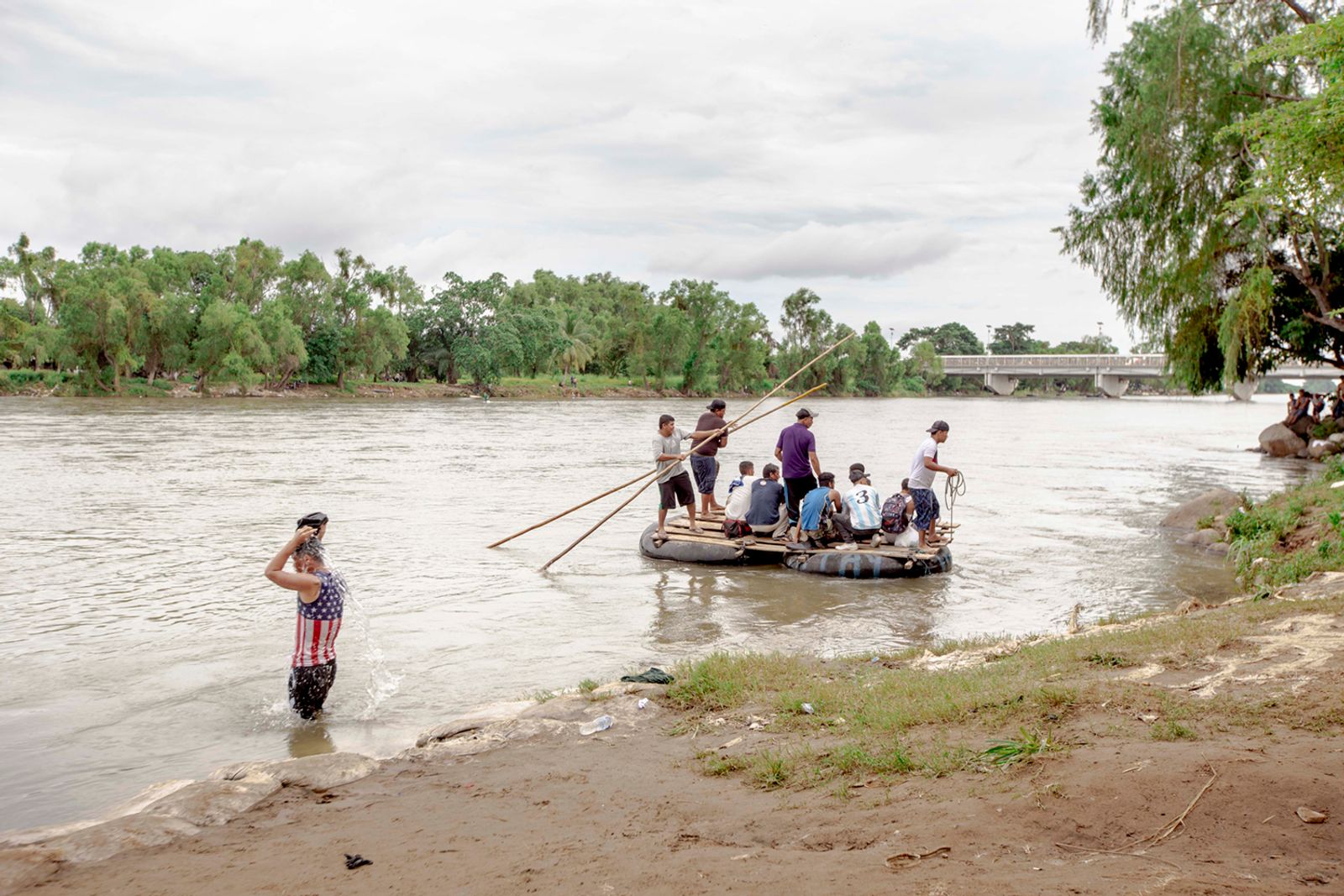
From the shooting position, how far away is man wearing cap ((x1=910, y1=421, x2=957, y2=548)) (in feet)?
43.7

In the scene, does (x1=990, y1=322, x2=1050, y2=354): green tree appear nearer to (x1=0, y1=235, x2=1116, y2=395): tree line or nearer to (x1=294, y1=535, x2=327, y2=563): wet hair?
(x1=0, y1=235, x2=1116, y2=395): tree line

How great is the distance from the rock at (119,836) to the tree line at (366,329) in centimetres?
6780

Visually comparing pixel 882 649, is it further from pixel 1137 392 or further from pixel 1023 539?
pixel 1137 392

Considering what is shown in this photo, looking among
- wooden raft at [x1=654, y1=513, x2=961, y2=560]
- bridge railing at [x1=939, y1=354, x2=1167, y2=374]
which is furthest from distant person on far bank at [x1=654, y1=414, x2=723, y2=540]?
bridge railing at [x1=939, y1=354, x2=1167, y2=374]

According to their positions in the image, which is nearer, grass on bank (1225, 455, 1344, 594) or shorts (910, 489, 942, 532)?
grass on bank (1225, 455, 1344, 594)

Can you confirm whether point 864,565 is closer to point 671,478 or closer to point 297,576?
point 671,478

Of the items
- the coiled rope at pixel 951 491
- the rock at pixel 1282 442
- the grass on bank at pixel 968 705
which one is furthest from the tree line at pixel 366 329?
the grass on bank at pixel 968 705

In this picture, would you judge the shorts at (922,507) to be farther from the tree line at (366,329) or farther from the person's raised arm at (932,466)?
the tree line at (366,329)

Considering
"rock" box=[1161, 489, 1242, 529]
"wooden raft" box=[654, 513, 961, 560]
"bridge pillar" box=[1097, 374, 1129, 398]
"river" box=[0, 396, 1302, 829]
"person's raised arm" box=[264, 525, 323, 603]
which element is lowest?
"river" box=[0, 396, 1302, 829]

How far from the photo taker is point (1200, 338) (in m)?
28.8

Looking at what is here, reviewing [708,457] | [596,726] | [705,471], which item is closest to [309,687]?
[596,726]

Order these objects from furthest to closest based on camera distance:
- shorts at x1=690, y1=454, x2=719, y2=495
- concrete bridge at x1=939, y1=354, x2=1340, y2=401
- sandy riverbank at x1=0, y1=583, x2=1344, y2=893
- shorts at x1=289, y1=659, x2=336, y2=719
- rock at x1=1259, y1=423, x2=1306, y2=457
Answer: concrete bridge at x1=939, y1=354, x2=1340, y2=401 < rock at x1=1259, y1=423, x2=1306, y2=457 < shorts at x1=690, y1=454, x2=719, y2=495 < shorts at x1=289, y1=659, x2=336, y2=719 < sandy riverbank at x1=0, y1=583, x2=1344, y2=893

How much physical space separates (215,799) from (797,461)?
9670 mm

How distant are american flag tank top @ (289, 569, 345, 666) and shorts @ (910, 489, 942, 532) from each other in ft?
28.4
